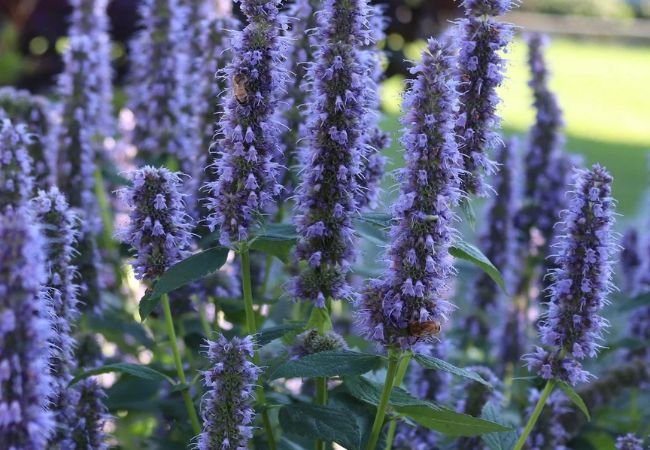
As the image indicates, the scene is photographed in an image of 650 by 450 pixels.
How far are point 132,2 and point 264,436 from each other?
6996 mm

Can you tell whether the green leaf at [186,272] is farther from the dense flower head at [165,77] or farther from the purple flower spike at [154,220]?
the dense flower head at [165,77]

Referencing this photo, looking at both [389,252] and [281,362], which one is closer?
[389,252]

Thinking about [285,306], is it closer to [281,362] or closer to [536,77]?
[536,77]

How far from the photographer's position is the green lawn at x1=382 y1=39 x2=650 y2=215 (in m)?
15.9

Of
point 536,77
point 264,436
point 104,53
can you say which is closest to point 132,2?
point 104,53

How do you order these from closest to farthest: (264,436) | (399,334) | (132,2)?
(399,334) < (264,436) < (132,2)

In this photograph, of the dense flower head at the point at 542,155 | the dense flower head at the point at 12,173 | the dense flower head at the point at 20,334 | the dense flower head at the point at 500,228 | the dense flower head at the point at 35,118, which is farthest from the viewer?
the dense flower head at the point at 542,155

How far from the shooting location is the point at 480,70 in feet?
8.93

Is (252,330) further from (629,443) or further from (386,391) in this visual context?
(629,443)

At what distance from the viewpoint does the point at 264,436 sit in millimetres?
3162

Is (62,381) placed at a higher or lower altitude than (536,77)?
lower

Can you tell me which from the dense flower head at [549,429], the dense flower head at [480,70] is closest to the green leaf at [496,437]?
the dense flower head at [549,429]

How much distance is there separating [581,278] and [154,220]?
1.08 meters

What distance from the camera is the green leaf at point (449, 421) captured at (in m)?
2.50
